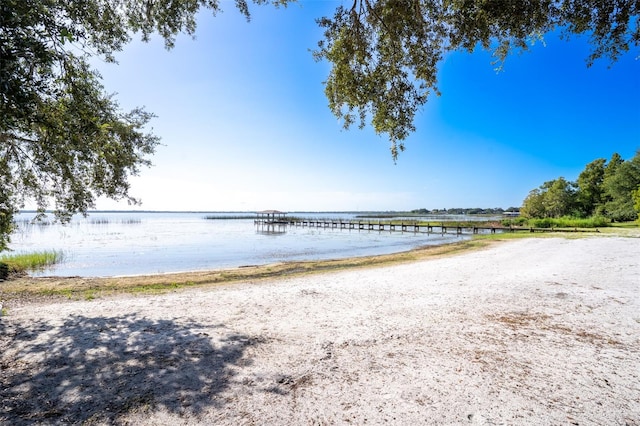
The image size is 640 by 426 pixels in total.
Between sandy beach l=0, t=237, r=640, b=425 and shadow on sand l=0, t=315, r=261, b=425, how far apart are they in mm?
20

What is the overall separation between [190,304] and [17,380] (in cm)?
383

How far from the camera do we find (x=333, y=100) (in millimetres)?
7703

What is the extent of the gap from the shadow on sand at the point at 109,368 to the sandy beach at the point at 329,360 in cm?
2

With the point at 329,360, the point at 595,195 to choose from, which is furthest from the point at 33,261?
the point at 595,195

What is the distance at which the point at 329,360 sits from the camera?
4.31 metres

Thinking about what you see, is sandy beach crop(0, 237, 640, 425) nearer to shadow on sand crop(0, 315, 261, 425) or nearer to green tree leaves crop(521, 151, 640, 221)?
shadow on sand crop(0, 315, 261, 425)

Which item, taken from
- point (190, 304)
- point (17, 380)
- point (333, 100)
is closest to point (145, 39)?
point (333, 100)

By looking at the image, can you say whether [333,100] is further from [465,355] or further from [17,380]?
[17,380]

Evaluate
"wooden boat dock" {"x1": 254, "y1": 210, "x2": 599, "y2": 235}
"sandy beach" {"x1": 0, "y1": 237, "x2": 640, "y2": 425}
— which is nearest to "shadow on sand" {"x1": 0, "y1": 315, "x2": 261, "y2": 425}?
"sandy beach" {"x1": 0, "y1": 237, "x2": 640, "y2": 425}

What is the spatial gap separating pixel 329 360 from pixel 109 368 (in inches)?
117

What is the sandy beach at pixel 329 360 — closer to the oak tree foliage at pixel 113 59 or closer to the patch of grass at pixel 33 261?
the oak tree foliage at pixel 113 59

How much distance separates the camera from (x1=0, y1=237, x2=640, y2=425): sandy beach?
3.16 meters

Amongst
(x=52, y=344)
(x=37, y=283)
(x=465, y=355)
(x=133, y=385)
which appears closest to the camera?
(x=133, y=385)

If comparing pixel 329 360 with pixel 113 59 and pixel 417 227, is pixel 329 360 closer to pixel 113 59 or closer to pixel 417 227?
pixel 113 59
